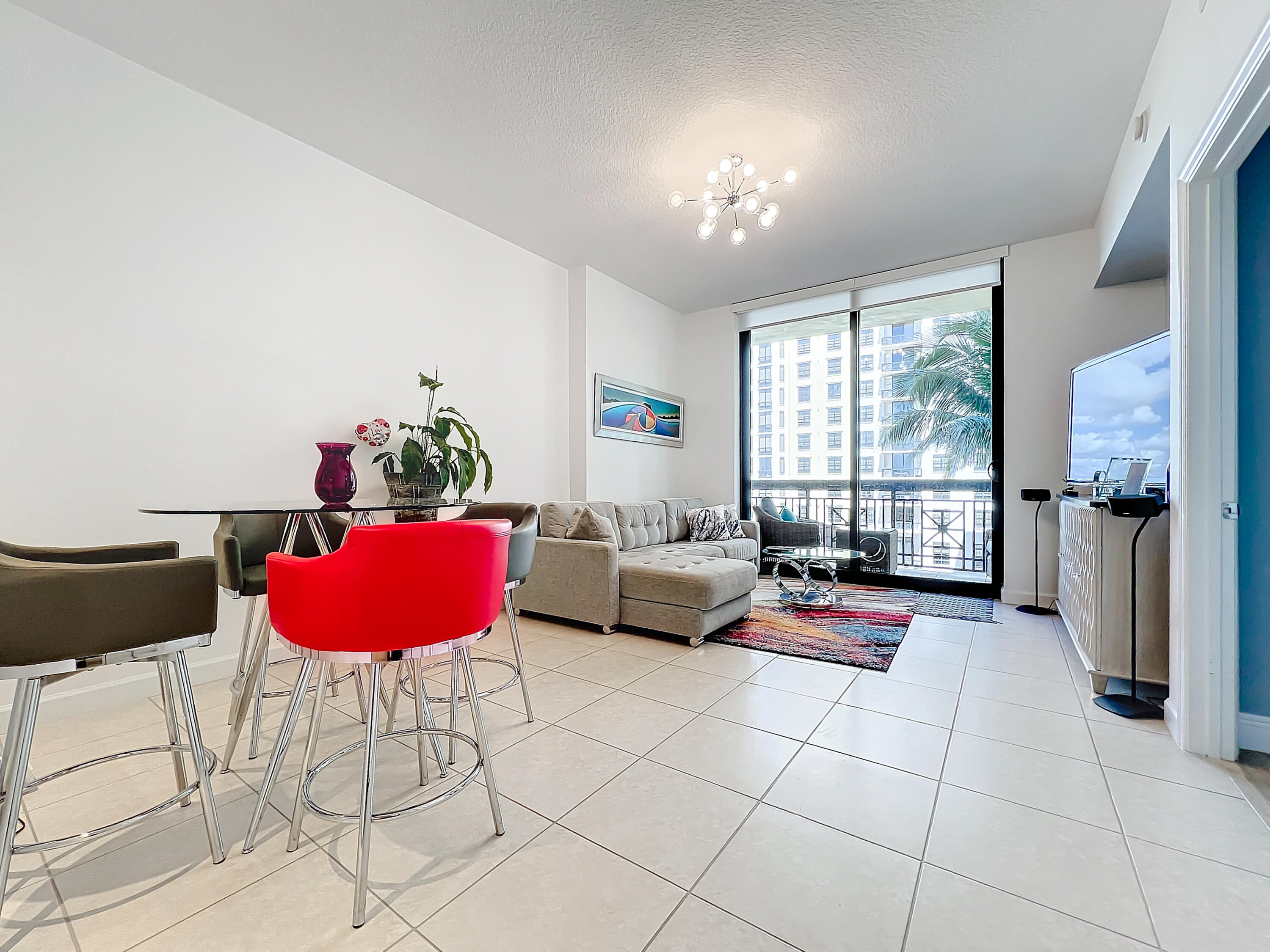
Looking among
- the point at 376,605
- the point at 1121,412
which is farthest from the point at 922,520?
the point at 376,605

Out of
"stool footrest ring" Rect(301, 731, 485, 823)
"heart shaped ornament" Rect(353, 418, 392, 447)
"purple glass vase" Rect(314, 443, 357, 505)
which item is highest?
"heart shaped ornament" Rect(353, 418, 392, 447)

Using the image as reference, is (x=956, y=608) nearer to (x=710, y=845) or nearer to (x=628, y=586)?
(x=628, y=586)

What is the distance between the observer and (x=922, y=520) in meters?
5.44

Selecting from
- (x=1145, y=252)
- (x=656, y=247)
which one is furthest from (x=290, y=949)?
(x=1145, y=252)

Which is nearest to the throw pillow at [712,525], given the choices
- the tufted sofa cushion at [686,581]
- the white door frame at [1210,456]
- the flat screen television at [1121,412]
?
the tufted sofa cushion at [686,581]

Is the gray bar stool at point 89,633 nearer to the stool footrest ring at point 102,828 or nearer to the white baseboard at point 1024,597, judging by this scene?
the stool footrest ring at point 102,828

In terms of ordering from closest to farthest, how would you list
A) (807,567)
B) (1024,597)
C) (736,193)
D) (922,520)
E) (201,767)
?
(201,767) < (736,193) < (1024,597) < (807,567) < (922,520)

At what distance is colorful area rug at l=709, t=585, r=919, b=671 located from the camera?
3.05 meters

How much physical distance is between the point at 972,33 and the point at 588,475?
3.71 metres

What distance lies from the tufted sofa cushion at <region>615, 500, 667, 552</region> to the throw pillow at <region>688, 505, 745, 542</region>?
0.37 meters

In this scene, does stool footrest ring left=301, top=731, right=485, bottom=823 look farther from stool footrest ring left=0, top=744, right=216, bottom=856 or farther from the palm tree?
the palm tree

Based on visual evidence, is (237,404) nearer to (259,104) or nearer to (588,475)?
(259,104)

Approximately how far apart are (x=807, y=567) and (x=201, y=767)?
14.0 feet

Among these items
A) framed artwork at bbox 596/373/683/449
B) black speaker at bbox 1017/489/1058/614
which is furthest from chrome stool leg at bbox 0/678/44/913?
black speaker at bbox 1017/489/1058/614
